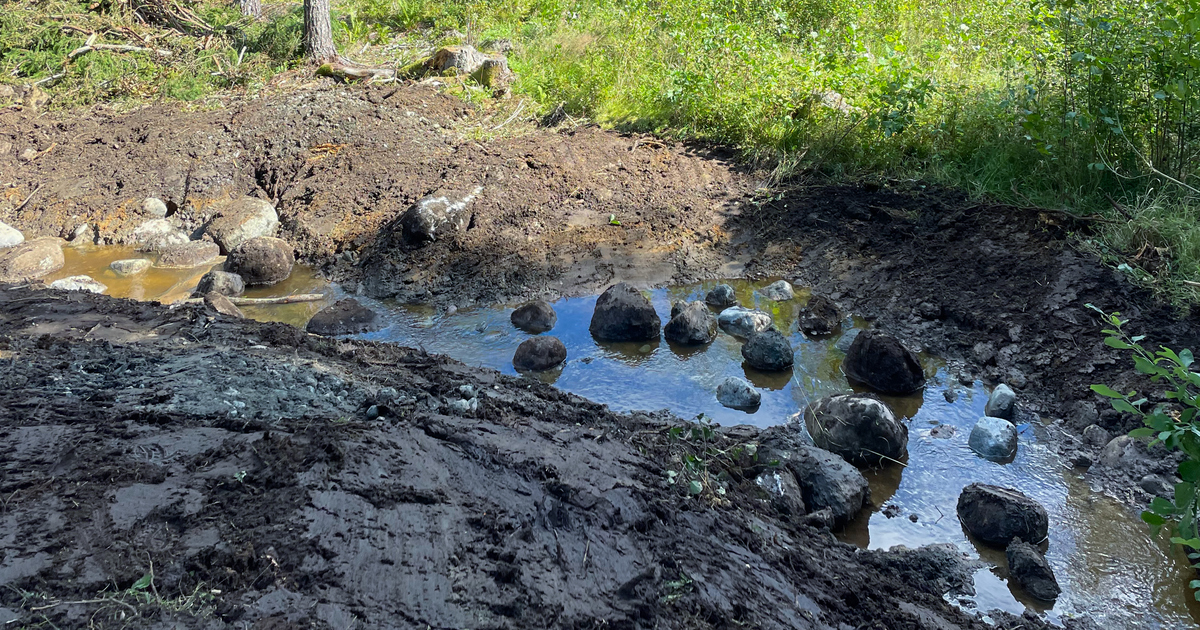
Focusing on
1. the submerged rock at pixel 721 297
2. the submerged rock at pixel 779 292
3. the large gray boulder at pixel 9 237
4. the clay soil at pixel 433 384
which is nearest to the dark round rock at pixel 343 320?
the clay soil at pixel 433 384

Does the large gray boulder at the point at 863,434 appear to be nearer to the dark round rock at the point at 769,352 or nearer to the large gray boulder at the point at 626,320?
the dark round rock at the point at 769,352

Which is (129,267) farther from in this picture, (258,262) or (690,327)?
(690,327)

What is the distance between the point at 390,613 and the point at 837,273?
525 centimetres

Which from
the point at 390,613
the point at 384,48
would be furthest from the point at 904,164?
the point at 384,48

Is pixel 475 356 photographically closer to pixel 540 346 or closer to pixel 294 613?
pixel 540 346

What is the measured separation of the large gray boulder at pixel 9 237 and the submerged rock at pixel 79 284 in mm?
1365

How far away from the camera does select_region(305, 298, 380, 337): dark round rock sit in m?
6.25

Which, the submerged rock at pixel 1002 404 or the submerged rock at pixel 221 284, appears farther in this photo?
the submerged rock at pixel 221 284

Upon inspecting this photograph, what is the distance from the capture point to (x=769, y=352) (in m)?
5.61

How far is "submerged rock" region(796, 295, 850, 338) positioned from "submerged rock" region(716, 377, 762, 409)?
3.64ft

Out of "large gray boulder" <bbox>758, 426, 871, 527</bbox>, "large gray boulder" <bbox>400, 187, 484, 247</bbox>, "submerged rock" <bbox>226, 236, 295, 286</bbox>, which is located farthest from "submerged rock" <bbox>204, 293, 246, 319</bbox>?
"large gray boulder" <bbox>758, 426, 871, 527</bbox>

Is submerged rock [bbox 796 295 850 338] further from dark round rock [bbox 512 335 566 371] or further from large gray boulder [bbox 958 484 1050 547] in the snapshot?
large gray boulder [bbox 958 484 1050 547]

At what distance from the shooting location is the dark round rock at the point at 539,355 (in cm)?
568

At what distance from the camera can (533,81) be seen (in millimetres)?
9867
